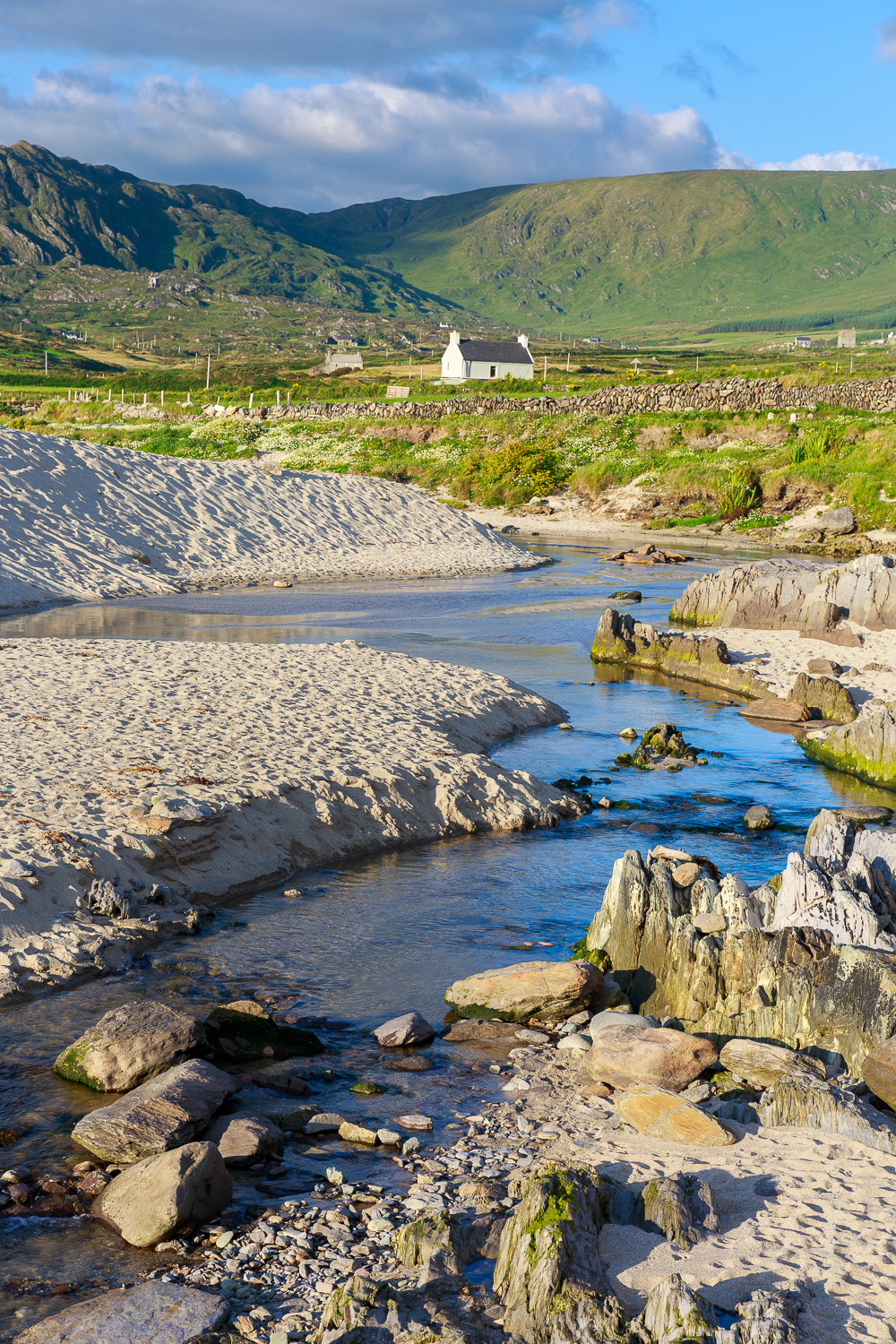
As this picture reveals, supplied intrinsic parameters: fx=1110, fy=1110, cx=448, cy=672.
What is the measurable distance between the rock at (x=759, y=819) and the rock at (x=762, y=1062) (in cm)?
610

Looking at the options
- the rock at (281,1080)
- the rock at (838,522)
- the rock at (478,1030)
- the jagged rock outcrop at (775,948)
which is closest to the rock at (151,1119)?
the rock at (281,1080)

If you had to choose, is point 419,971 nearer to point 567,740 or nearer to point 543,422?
point 567,740

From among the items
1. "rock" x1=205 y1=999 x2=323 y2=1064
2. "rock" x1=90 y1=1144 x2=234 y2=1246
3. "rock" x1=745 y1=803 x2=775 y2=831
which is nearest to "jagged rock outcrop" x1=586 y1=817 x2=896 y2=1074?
"rock" x1=205 y1=999 x2=323 y2=1064

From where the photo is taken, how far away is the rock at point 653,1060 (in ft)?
24.5

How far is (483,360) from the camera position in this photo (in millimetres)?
112000

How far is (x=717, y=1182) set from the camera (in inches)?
242

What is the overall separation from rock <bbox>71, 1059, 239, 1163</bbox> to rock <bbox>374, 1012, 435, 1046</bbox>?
59.6 inches

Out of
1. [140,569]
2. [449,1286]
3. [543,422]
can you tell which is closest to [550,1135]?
[449,1286]

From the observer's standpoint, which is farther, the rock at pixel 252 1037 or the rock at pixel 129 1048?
the rock at pixel 252 1037

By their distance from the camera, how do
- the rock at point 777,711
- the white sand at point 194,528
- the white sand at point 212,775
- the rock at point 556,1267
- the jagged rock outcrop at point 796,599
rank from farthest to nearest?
1. the white sand at point 194,528
2. the jagged rock outcrop at point 796,599
3. the rock at point 777,711
4. the white sand at point 212,775
5. the rock at point 556,1267

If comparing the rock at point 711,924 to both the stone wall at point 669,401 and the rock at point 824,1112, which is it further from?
the stone wall at point 669,401

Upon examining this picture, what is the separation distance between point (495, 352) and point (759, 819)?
346 ft

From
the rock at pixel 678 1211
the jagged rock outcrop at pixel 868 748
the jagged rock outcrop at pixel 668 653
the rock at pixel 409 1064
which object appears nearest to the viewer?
the rock at pixel 678 1211

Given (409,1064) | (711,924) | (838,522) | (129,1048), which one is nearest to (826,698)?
(711,924)
